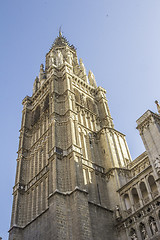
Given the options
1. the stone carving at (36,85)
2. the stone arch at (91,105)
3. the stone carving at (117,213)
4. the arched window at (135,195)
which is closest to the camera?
the stone carving at (117,213)

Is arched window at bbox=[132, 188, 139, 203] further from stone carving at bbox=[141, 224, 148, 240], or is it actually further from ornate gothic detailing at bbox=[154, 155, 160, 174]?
ornate gothic detailing at bbox=[154, 155, 160, 174]

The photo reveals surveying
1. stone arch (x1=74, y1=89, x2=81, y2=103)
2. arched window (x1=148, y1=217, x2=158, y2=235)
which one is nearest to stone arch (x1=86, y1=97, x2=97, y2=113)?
stone arch (x1=74, y1=89, x2=81, y2=103)

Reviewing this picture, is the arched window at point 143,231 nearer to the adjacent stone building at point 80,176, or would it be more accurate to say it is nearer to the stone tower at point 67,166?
the adjacent stone building at point 80,176

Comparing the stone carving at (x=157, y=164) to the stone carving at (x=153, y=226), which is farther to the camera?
the stone carving at (x=157, y=164)

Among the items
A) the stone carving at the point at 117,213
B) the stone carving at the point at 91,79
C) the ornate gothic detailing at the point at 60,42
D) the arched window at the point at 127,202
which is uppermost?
the ornate gothic detailing at the point at 60,42

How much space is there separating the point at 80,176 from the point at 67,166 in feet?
5.88

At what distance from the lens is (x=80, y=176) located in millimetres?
25266

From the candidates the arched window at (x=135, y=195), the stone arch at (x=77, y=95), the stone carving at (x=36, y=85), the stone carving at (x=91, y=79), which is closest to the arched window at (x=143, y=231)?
the arched window at (x=135, y=195)

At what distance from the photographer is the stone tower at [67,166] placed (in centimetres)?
2291

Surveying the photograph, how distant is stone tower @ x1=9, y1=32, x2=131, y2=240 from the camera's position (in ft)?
75.2

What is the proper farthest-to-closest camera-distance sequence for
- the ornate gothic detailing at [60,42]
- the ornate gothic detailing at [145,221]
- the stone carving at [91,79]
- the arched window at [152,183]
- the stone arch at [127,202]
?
the ornate gothic detailing at [60,42] → the stone carving at [91,79] → the stone arch at [127,202] → the arched window at [152,183] → the ornate gothic detailing at [145,221]

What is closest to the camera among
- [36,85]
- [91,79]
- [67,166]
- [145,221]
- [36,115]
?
[145,221]

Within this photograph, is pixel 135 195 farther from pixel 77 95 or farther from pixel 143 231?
pixel 77 95

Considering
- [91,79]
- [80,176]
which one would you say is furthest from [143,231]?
[91,79]
